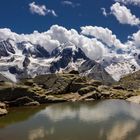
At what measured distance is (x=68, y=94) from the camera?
641ft

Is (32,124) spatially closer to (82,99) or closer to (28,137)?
(28,137)

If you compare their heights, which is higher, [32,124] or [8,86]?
[8,86]

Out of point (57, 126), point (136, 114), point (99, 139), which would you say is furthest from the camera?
point (136, 114)

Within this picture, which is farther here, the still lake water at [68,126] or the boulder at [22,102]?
the boulder at [22,102]

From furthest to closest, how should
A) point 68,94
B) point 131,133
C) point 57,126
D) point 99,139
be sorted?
point 68,94 < point 57,126 < point 131,133 < point 99,139

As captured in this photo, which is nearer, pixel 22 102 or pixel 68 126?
pixel 68 126

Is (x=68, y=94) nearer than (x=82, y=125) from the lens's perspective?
No

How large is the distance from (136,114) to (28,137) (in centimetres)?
5196

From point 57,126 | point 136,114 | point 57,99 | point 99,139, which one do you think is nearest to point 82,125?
point 57,126

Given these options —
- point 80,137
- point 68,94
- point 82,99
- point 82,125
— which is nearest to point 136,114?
point 82,125

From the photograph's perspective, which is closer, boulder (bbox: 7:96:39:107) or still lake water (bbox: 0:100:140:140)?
still lake water (bbox: 0:100:140:140)

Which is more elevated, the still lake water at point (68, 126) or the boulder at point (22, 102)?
the boulder at point (22, 102)

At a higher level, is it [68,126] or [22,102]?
[22,102]

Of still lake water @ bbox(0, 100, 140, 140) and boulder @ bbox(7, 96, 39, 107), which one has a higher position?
boulder @ bbox(7, 96, 39, 107)
